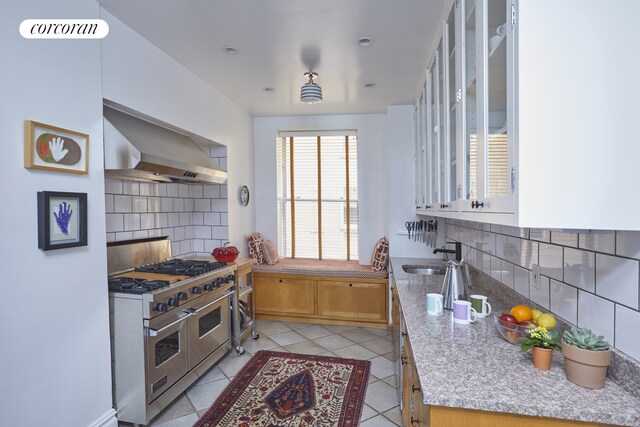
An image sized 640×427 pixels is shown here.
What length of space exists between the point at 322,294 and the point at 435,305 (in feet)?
7.75

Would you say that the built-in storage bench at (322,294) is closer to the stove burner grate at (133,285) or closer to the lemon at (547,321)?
the stove burner grate at (133,285)

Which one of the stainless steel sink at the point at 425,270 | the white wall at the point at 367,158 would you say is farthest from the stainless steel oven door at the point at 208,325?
the white wall at the point at 367,158

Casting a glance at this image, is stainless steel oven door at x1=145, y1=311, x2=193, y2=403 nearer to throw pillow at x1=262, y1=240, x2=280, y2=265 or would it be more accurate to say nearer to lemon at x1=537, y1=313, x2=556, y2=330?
throw pillow at x1=262, y1=240, x2=280, y2=265

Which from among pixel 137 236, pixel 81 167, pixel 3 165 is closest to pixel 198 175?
pixel 137 236

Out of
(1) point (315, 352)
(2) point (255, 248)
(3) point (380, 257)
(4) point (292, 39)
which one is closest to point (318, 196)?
(2) point (255, 248)

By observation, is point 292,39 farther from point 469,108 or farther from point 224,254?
point 224,254

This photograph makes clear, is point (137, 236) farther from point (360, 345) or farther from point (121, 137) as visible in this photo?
point (360, 345)

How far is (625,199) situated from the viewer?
924 mm

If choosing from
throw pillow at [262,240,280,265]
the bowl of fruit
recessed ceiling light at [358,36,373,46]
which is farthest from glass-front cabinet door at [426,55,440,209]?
throw pillow at [262,240,280,265]

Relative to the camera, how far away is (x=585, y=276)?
122cm

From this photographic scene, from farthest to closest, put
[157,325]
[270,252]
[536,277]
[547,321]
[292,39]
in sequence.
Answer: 1. [270,252]
2. [292,39]
3. [157,325]
4. [536,277]
5. [547,321]

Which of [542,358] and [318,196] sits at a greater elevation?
[318,196]

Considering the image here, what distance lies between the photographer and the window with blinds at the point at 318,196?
4508 mm

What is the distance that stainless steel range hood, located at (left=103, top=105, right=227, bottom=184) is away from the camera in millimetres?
2051
